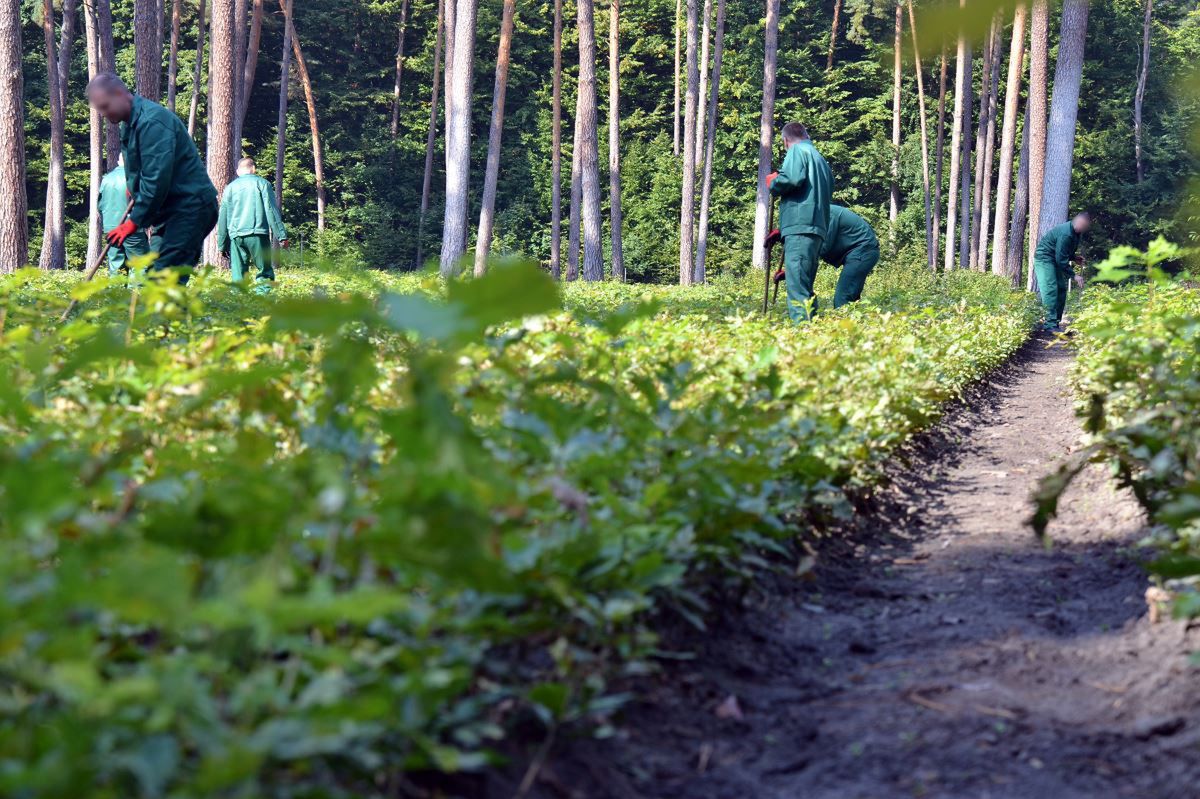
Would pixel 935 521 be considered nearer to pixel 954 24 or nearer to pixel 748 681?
pixel 748 681

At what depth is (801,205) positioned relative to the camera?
11867mm

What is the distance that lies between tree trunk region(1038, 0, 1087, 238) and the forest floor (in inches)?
539

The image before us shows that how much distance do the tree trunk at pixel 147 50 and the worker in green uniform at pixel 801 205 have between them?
14.5 metres

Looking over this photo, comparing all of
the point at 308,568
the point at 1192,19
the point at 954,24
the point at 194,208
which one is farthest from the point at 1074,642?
the point at 194,208

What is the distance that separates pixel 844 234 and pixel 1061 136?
7.35m

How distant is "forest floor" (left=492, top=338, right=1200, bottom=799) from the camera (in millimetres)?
2803

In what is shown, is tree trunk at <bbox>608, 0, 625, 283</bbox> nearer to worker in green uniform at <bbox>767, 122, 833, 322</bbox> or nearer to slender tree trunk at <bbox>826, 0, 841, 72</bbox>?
slender tree trunk at <bbox>826, 0, 841, 72</bbox>

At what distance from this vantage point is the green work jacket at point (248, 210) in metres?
14.0

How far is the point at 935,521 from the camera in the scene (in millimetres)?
5664

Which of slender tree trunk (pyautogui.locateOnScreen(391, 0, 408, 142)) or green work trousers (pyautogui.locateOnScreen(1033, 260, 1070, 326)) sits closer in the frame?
green work trousers (pyautogui.locateOnScreen(1033, 260, 1070, 326))

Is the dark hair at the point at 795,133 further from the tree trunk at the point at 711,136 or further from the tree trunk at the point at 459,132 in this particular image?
the tree trunk at the point at 711,136

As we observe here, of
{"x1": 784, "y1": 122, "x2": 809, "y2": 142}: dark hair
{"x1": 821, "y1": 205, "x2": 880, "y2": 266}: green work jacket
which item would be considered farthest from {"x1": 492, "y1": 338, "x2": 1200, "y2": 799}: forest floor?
{"x1": 821, "y1": 205, "x2": 880, "y2": 266}: green work jacket

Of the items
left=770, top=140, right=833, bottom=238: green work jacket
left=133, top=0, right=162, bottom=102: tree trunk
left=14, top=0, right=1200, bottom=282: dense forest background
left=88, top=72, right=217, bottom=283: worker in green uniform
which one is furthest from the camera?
left=14, top=0, right=1200, bottom=282: dense forest background

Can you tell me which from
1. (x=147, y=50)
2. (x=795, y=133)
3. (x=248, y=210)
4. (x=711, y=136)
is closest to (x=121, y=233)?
(x=248, y=210)
